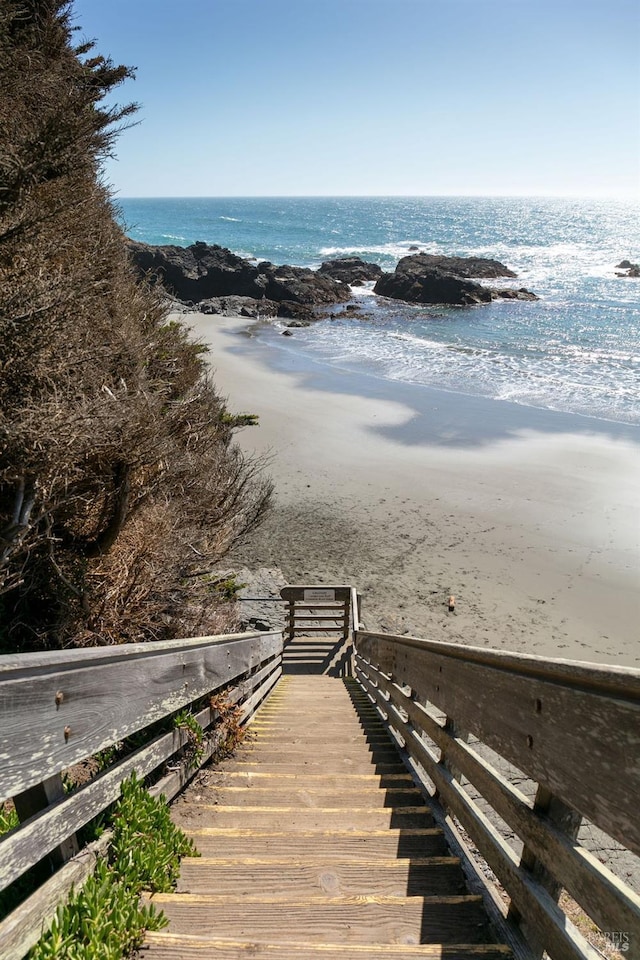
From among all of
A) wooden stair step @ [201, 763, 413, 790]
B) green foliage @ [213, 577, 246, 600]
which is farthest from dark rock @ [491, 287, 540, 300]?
wooden stair step @ [201, 763, 413, 790]

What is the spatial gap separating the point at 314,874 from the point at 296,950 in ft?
1.59

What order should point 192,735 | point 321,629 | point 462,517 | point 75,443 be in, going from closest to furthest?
point 192,735 → point 75,443 → point 321,629 → point 462,517

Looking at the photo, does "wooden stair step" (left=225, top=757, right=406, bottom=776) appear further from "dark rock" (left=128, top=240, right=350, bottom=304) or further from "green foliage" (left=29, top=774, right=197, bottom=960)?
"dark rock" (left=128, top=240, right=350, bottom=304)

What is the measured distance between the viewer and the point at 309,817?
278cm

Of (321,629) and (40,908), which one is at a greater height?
(40,908)

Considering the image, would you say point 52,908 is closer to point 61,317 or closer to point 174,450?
point 61,317

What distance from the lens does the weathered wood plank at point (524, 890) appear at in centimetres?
149

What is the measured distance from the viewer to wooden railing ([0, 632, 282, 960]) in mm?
1464

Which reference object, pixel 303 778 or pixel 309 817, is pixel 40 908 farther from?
pixel 303 778

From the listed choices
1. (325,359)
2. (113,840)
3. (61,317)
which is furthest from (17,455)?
(325,359)

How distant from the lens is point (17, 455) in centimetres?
457

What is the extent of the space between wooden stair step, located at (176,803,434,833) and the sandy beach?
27.7 feet

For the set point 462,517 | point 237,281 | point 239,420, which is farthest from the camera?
point 237,281

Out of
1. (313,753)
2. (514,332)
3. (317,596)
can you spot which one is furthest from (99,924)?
(514,332)
